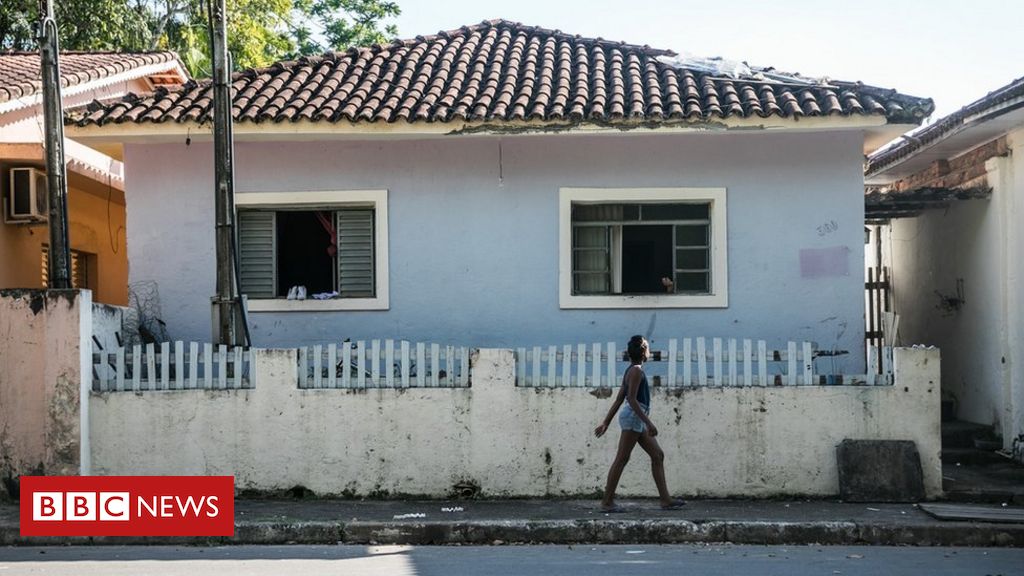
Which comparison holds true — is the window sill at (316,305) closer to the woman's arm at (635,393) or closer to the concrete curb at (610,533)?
the concrete curb at (610,533)

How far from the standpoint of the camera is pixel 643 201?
12719 millimetres

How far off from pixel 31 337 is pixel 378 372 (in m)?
3.14

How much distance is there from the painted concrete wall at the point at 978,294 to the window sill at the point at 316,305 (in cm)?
694

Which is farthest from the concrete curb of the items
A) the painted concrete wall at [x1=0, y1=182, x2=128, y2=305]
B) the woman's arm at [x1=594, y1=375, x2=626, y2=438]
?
the painted concrete wall at [x1=0, y1=182, x2=128, y2=305]

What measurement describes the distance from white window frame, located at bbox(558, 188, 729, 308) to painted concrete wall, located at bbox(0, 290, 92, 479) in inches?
192

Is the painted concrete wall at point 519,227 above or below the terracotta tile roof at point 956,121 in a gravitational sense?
below

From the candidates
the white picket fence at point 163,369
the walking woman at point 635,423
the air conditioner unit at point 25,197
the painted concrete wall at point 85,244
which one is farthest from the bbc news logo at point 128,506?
the air conditioner unit at point 25,197

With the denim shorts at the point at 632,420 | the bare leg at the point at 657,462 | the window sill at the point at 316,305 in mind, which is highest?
the window sill at the point at 316,305

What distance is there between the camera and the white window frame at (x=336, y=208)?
1276 cm

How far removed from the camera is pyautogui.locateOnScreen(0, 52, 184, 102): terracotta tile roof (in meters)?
14.6

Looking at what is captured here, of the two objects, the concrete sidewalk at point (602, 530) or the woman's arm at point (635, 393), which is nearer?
the concrete sidewalk at point (602, 530)

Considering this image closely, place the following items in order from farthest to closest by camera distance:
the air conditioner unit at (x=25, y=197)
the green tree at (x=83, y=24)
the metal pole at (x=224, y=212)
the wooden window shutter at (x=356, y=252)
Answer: the green tree at (x=83, y=24)
the air conditioner unit at (x=25, y=197)
the wooden window shutter at (x=356, y=252)
the metal pole at (x=224, y=212)

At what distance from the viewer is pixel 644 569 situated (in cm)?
821

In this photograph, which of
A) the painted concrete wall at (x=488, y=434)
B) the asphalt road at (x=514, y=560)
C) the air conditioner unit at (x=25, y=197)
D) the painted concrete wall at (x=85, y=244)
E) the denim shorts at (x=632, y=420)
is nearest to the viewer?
the asphalt road at (x=514, y=560)
